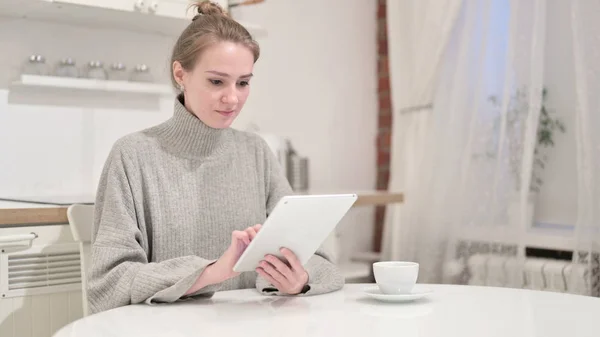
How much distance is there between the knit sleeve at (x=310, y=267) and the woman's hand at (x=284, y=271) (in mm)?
43

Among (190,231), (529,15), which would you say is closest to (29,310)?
(190,231)

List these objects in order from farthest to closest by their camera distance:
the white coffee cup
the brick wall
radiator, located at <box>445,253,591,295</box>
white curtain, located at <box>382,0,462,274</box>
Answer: the brick wall → white curtain, located at <box>382,0,462,274</box> → radiator, located at <box>445,253,591,295</box> → the white coffee cup

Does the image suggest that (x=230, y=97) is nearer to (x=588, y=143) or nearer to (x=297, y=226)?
(x=297, y=226)

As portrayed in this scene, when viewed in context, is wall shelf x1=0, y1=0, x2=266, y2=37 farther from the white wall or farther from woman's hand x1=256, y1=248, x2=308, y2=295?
woman's hand x1=256, y1=248, x2=308, y2=295

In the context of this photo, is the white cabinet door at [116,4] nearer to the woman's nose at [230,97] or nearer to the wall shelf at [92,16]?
the wall shelf at [92,16]

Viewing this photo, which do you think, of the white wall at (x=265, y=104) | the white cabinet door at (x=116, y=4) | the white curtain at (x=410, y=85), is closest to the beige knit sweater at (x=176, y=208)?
the white cabinet door at (x=116, y=4)

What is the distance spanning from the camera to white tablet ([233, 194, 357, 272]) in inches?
45.2

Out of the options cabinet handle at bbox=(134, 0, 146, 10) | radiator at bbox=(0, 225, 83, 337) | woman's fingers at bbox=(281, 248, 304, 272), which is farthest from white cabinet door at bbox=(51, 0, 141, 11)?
woman's fingers at bbox=(281, 248, 304, 272)

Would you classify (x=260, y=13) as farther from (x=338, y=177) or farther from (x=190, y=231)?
(x=190, y=231)

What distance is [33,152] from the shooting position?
2604 mm

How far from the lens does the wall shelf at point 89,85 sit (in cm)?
248

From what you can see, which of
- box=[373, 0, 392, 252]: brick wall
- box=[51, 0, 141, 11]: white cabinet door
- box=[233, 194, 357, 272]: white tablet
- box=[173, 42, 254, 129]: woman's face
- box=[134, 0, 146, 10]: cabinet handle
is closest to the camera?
box=[233, 194, 357, 272]: white tablet

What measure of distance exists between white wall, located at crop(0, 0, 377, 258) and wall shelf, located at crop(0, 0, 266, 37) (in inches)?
1.9

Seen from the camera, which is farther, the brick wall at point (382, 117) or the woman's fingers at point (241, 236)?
the brick wall at point (382, 117)
